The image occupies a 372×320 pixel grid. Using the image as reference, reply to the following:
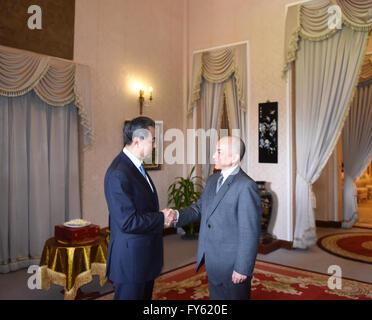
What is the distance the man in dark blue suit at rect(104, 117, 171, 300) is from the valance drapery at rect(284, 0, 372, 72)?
12.9 feet

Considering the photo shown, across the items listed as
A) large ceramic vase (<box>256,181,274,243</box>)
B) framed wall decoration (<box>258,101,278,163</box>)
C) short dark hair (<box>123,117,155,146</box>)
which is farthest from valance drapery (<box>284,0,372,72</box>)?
short dark hair (<box>123,117,155,146</box>)

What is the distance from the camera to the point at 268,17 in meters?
5.83

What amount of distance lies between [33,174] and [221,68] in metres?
3.52

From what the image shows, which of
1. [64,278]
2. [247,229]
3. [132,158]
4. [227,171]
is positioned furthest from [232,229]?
[64,278]

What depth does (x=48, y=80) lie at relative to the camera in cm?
463

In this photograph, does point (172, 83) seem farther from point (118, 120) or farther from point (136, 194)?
point (136, 194)

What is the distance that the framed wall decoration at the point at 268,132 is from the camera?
225 inches

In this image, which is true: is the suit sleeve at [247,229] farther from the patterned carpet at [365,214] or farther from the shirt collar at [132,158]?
the patterned carpet at [365,214]

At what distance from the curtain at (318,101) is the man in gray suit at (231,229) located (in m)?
3.41

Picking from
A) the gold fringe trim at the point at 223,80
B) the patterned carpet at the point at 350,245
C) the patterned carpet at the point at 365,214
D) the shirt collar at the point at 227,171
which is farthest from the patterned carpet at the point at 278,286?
the patterned carpet at the point at 365,214

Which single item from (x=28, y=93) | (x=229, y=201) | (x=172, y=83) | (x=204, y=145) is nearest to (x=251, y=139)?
(x=204, y=145)

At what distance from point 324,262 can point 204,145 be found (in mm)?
2887

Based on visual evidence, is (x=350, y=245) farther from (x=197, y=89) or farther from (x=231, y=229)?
(x=231, y=229)

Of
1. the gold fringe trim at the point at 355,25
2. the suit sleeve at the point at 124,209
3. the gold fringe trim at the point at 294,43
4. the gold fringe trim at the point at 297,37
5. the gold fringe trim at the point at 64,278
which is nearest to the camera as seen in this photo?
the suit sleeve at the point at 124,209
